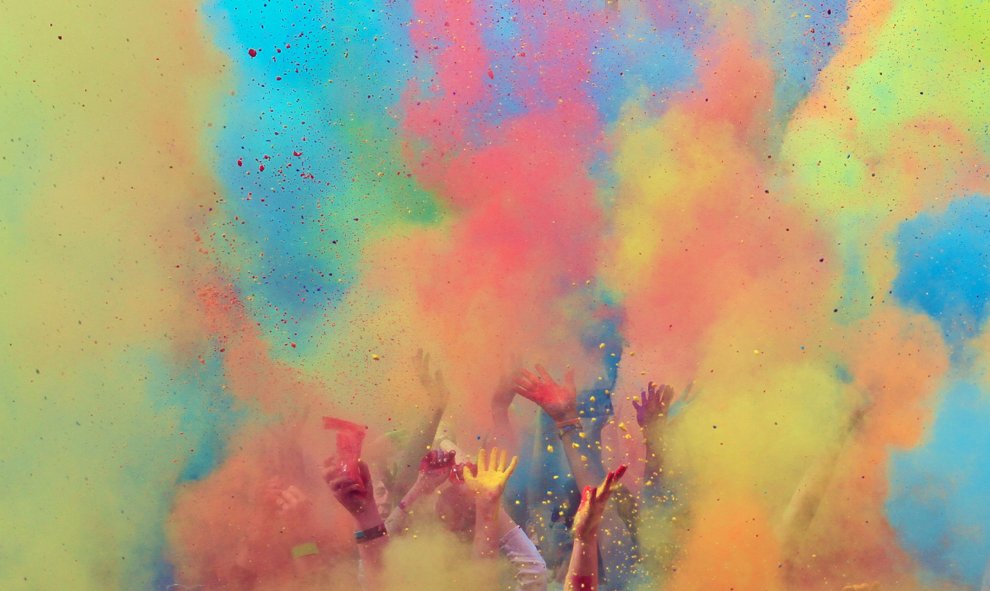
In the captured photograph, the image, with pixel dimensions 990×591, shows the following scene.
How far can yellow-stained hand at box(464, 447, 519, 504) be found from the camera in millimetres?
2365

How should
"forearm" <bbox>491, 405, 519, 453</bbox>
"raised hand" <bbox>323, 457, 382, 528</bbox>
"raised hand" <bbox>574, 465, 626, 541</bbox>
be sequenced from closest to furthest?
"raised hand" <bbox>574, 465, 626, 541</bbox>, "raised hand" <bbox>323, 457, 382, 528</bbox>, "forearm" <bbox>491, 405, 519, 453</bbox>

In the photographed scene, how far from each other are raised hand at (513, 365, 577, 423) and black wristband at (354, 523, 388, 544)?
0.44 m

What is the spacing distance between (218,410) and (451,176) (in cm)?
75

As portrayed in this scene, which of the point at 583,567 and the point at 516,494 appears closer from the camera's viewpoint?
the point at 583,567

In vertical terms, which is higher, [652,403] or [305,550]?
[652,403]

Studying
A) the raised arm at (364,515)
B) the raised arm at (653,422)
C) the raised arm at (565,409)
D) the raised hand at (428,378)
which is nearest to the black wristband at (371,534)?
the raised arm at (364,515)

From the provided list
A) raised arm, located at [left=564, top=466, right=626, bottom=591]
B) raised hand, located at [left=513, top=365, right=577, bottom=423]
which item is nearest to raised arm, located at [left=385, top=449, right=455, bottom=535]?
raised hand, located at [left=513, top=365, right=577, bottom=423]

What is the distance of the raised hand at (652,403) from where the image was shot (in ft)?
7.99

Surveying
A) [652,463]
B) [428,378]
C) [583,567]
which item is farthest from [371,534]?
[652,463]

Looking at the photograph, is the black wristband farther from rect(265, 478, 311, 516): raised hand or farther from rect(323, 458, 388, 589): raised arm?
rect(265, 478, 311, 516): raised hand

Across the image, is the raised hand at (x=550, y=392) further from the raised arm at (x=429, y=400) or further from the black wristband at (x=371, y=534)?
the black wristband at (x=371, y=534)

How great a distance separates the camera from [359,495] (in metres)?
2.34

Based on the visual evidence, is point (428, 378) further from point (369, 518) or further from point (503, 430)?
point (369, 518)

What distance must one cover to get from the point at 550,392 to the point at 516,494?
26 cm
